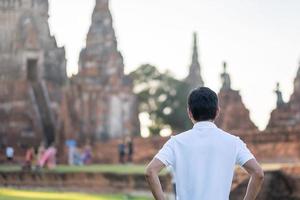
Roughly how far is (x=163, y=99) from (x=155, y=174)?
55333 millimetres

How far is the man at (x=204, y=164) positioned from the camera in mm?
3588

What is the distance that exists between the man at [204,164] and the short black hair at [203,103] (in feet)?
0.38

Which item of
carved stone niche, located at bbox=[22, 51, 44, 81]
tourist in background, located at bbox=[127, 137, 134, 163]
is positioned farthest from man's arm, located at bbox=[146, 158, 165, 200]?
carved stone niche, located at bbox=[22, 51, 44, 81]

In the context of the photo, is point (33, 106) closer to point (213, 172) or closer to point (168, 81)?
point (168, 81)

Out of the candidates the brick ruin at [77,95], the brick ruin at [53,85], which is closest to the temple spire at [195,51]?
the brick ruin at [53,85]

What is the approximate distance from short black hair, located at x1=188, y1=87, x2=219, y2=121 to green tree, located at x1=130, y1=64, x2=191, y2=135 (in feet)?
167

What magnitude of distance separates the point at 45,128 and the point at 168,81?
61.0 feet

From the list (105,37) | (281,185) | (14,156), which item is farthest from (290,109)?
(281,185)

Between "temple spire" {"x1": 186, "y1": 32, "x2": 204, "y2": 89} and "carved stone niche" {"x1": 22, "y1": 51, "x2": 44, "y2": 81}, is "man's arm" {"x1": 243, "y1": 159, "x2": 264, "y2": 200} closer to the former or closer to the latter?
"carved stone niche" {"x1": 22, "y1": 51, "x2": 44, "y2": 81}

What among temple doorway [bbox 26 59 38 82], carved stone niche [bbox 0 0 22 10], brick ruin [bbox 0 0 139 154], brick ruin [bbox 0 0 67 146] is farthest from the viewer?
carved stone niche [bbox 0 0 22 10]

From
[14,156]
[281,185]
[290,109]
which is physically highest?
[281,185]

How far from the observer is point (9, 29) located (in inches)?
1884

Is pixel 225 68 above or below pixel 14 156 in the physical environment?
above

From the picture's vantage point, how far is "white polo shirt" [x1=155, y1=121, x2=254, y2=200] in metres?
3.59
